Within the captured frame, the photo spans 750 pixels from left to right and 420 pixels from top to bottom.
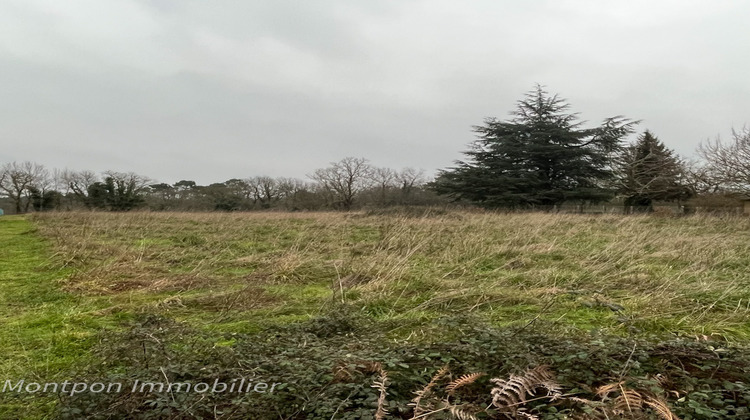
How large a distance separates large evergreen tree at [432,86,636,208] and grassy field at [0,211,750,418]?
21308 millimetres

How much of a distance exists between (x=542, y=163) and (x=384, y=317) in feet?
95.0

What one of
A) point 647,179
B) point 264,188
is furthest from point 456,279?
point 264,188

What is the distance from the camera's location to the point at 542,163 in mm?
29641

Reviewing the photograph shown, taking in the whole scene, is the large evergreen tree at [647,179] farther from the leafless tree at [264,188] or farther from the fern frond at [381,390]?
the leafless tree at [264,188]

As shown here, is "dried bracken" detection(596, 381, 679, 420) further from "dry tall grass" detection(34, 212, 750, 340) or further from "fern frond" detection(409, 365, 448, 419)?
"dry tall grass" detection(34, 212, 750, 340)

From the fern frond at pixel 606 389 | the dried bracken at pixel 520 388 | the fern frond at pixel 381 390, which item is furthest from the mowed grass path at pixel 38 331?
the fern frond at pixel 606 389

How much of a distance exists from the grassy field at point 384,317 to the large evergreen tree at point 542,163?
21.3m

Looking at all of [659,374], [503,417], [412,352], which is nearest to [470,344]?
[412,352]

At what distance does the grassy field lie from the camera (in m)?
1.71

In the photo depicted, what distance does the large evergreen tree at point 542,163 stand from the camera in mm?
28688

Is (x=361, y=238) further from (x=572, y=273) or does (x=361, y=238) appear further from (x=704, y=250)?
(x=704, y=250)

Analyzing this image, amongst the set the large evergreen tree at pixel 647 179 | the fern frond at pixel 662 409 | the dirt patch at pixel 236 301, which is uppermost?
the large evergreen tree at pixel 647 179

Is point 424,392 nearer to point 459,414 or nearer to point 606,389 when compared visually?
point 459,414

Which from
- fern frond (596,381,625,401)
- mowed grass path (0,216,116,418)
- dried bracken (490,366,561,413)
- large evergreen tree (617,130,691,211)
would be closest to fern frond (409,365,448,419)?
dried bracken (490,366,561,413)
